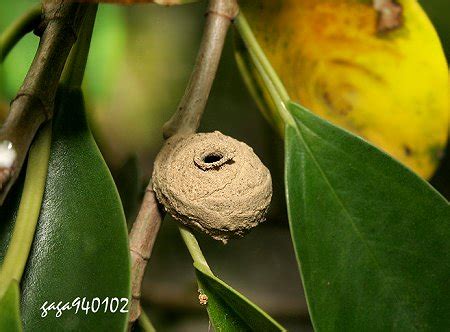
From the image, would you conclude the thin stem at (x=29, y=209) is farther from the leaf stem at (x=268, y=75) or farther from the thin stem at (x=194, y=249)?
the leaf stem at (x=268, y=75)

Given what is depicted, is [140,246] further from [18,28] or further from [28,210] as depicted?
[18,28]

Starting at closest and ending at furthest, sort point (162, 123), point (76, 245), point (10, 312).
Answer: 1. point (10, 312)
2. point (76, 245)
3. point (162, 123)

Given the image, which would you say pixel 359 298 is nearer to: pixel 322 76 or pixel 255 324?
pixel 255 324

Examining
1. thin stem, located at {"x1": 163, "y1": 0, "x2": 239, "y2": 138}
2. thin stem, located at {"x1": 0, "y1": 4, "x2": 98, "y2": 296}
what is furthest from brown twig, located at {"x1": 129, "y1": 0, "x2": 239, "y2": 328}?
thin stem, located at {"x1": 0, "y1": 4, "x2": 98, "y2": 296}

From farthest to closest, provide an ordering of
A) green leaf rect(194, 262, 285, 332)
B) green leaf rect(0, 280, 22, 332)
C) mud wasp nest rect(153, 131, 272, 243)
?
mud wasp nest rect(153, 131, 272, 243) < green leaf rect(194, 262, 285, 332) < green leaf rect(0, 280, 22, 332)

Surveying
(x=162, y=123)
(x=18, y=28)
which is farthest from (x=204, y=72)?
(x=162, y=123)

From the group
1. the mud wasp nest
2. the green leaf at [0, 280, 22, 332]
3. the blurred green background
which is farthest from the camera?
the blurred green background

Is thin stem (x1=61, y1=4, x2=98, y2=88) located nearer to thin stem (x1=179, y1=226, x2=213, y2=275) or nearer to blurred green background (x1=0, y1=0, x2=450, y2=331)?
blurred green background (x1=0, y1=0, x2=450, y2=331)
